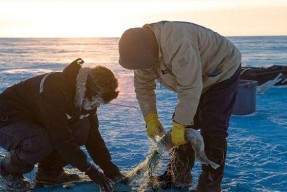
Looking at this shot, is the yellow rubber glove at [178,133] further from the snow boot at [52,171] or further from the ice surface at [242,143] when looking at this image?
the snow boot at [52,171]

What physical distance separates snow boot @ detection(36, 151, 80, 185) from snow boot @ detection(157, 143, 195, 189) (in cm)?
82

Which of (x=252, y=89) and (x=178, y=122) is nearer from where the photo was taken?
(x=178, y=122)

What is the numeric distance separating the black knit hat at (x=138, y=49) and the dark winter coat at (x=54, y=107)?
42cm

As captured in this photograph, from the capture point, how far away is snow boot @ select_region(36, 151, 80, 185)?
11.6 feet

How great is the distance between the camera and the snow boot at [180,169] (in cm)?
355

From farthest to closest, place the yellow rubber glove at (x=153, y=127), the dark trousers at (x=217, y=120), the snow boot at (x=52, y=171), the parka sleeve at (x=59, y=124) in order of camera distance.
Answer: the snow boot at (x=52, y=171) < the yellow rubber glove at (x=153, y=127) < the dark trousers at (x=217, y=120) < the parka sleeve at (x=59, y=124)

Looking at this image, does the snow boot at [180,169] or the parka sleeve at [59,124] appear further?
the snow boot at [180,169]

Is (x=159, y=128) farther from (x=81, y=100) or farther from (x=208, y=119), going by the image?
(x=81, y=100)

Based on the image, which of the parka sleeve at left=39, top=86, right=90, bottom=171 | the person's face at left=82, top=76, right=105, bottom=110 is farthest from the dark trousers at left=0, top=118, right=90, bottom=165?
the person's face at left=82, top=76, right=105, bottom=110

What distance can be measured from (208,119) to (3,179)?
1.77 meters

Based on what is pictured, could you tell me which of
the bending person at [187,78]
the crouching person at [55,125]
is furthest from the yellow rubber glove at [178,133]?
the crouching person at [55,125]

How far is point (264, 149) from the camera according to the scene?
184 inches

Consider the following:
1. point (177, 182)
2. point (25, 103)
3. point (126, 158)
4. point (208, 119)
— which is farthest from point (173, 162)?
point (25, 103)

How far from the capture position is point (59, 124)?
2984 mm
